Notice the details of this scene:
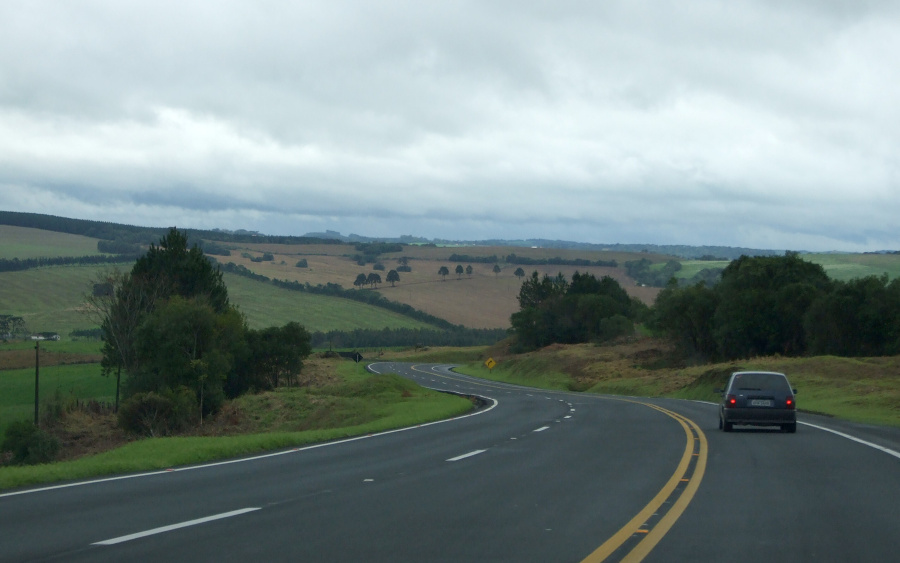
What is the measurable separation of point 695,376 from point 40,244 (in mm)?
119473

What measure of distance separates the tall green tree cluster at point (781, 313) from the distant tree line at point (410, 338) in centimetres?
5442

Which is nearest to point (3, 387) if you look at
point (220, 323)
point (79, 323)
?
point (220, 323)

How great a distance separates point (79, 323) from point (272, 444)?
98162 millimetres

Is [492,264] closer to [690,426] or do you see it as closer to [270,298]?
[270,298]

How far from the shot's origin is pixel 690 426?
25391mm

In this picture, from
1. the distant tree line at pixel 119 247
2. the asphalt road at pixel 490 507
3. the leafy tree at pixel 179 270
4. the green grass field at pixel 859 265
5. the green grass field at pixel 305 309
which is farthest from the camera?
the distant tree line at pixel 119 247

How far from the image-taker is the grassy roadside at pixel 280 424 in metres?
15.8

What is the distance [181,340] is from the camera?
60.1m

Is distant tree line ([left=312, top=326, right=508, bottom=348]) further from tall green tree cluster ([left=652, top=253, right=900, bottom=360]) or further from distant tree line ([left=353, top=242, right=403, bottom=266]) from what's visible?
tall green tree cluster ([left=652, top=253, right=900, bottom=360])

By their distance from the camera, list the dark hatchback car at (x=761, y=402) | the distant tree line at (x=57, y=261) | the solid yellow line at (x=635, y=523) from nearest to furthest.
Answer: the solid yellow line at (x=635, y=523), the dark hatchback car at (x=761, y=402), the distant tree line at (x=57, y=261)

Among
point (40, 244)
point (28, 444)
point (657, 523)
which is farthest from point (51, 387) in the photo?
point (40, 244)

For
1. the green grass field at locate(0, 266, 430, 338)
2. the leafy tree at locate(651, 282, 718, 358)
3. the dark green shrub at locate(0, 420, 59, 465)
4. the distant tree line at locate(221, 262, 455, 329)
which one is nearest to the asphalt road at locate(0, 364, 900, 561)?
the dark green shrub at locate(0, 420, 59, 465)

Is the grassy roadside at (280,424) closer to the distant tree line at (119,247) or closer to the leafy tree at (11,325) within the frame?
the leafy tree at (11,325)

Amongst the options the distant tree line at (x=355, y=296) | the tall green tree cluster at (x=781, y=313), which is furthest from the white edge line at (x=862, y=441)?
the distant tree line at (x=355, y=296)
